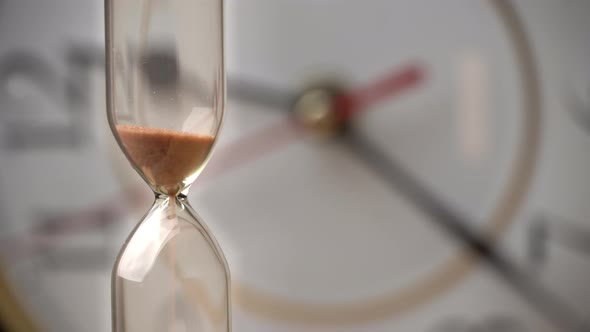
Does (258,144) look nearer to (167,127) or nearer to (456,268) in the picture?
(456,268)

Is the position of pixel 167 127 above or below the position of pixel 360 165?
below

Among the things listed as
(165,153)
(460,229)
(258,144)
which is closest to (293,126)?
(258,144)

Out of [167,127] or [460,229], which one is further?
[460,229]

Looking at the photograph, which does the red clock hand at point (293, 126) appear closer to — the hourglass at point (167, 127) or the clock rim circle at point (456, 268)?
the clock rim circle at point (456, 268)

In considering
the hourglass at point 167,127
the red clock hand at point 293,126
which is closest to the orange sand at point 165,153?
the hourglass at point 167,127

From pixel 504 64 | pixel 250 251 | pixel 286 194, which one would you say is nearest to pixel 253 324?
pixel 250 251

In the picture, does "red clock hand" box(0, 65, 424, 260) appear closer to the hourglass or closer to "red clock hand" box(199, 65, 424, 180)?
"red clock hand" box(199, 65, 424, 180)

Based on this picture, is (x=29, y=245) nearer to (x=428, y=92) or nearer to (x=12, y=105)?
(x=12, y=105)
